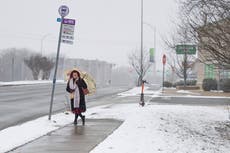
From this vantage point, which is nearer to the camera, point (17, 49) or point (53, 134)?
point (53, 134)

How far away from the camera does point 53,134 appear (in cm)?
1198

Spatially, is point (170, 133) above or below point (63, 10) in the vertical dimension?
below

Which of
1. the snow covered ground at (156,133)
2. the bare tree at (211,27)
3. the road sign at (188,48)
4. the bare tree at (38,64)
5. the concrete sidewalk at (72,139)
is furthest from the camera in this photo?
the bare tree at (38,64)

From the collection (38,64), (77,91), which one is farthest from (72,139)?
(38,64)

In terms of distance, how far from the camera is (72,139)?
438 inches

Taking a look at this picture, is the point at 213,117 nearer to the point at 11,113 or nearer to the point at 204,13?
the point at 204,13

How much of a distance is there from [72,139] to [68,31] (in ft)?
15.0

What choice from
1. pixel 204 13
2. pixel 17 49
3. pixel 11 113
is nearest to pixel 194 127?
pixel 204 13

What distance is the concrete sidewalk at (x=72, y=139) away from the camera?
9.72 meters

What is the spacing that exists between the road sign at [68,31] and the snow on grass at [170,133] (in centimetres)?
302

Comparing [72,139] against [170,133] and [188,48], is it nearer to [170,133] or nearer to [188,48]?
[170,133]

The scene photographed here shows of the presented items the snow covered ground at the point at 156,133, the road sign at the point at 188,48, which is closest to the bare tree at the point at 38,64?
the road sign at the point at 188,48

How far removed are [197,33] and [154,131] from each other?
13.4 feet

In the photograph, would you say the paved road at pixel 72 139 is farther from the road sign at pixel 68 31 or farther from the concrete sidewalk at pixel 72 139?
the road sign at pixel 68 31
